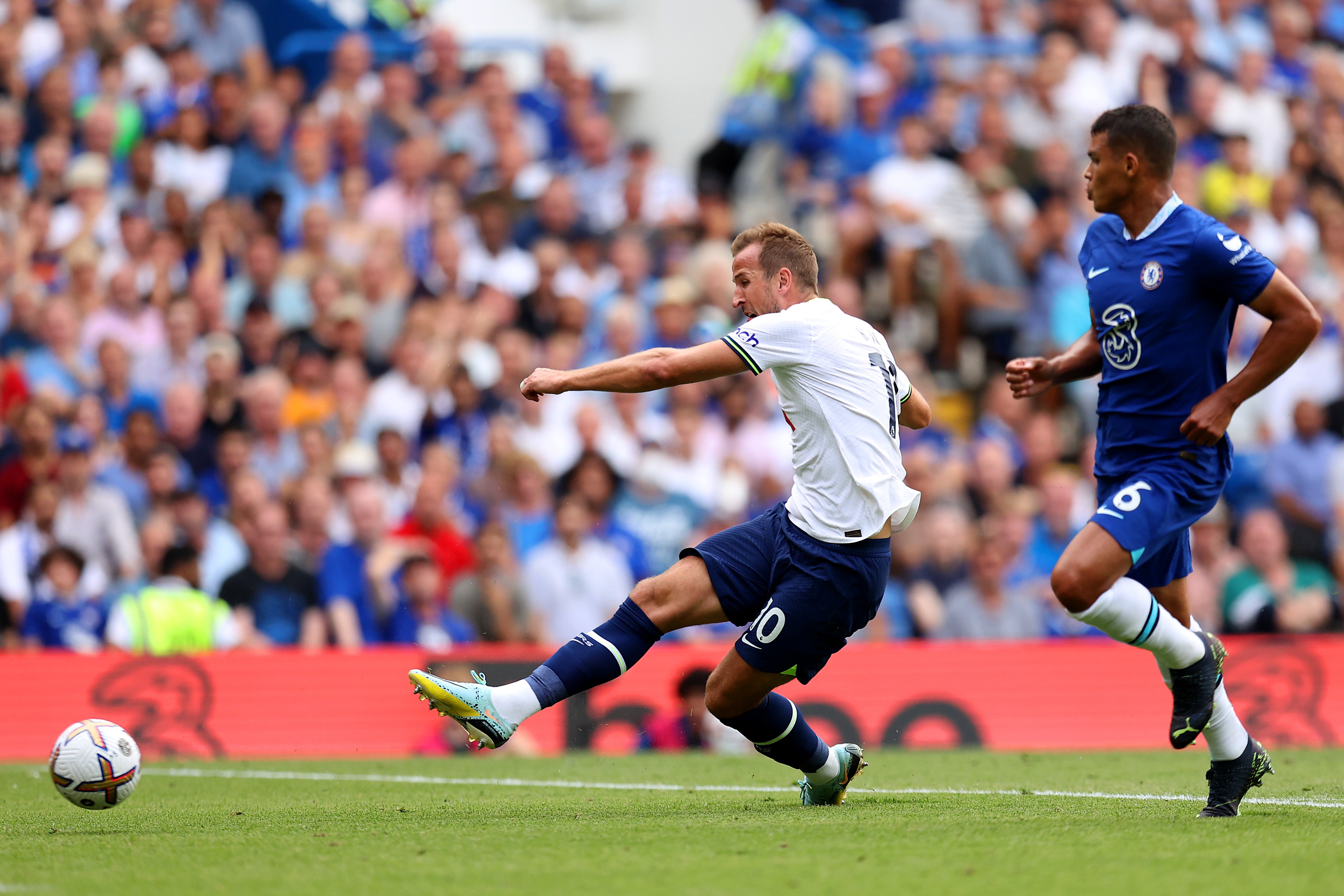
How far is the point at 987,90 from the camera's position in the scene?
51.2 ft

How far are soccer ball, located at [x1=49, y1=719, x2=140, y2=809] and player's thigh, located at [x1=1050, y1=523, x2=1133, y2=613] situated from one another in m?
3.51

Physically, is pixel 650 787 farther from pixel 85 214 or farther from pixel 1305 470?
pixel 85 214

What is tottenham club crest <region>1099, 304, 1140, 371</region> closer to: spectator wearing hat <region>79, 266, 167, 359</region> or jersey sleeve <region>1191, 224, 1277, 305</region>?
jersey sleeve <region>1191, 224, 1277, 305</region>

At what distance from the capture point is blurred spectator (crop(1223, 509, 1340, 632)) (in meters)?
11.5

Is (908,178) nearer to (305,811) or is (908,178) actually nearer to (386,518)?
(386,518)

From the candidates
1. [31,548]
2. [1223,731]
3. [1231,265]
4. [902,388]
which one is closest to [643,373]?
[902,388]

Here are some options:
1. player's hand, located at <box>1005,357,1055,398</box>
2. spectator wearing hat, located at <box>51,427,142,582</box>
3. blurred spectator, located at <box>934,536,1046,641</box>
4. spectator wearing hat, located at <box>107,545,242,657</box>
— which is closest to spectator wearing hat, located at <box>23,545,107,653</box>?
spectator wearing hat, located at <box>107,545,242,657</box>

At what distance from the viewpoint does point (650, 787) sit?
25.0 feet

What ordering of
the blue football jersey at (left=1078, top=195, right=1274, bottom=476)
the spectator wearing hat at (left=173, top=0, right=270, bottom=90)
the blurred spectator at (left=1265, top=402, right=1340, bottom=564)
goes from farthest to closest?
1. the spectator wearing hat at (left=173, top=0, right=270, bottom=90)
2. the blurred spectator at (left=1265, top=402, right=1340, bottom=564)
3. the blue football jersey at (left=1078, top=195, right=1274, bottom=476)

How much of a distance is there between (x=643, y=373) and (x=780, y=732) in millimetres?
1611

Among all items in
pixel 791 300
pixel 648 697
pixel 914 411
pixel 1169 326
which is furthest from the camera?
pixel 648 697

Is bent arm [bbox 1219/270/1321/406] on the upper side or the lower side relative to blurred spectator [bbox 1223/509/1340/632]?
upper

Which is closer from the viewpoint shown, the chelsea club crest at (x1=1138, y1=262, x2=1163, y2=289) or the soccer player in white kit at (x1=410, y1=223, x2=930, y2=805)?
the chelsea club crest at (x1=1138, y1=262, x2=1163, y2=289)

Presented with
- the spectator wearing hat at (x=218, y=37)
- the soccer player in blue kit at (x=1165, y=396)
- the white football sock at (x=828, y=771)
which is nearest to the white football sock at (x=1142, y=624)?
the soccer player in blue kit at (x=1165, y=396)
